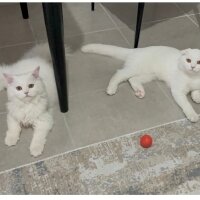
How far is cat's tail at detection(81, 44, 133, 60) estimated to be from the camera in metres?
1.80

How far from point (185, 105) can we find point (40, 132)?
0.73m

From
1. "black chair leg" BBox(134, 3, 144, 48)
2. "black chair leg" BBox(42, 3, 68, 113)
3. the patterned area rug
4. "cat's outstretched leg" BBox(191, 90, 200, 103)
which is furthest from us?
"black chair leg" BBox(134, 3, 144, 48)

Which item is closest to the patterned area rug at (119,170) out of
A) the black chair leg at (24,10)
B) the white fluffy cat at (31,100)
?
the white fluffy cat at (31,100)

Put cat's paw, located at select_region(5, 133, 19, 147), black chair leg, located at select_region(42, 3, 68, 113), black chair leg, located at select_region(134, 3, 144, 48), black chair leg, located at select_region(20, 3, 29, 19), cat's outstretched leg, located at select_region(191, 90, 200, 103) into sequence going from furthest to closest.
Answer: black chair leg, located at select_region(20, 3, 29, 19) < black chair leg, located at select_region(134, 3, 144, 48) < cat's outstretched leg, located at select_region(191, 90, 200, 103) < cat's paw, located at select_region(5, 133, 19, 147) < black chair leg, located at select_region(42, 3, 68, 113)

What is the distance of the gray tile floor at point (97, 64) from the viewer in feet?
4.81

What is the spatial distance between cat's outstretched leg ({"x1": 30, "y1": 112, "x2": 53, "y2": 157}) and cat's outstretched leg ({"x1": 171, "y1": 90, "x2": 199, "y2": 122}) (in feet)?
2.15

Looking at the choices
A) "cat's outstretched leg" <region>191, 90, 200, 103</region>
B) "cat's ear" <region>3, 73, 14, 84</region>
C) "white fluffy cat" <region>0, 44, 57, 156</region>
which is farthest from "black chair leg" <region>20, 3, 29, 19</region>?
"cat's outstretched leg" <region>191, 90, 200, 103</region>

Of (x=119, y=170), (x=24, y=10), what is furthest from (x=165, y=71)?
(x=24, y=10)

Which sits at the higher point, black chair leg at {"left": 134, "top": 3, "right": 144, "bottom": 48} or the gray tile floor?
black chair leg at {"left": 134, "top": 3, "right": 144, "bottom": 48}

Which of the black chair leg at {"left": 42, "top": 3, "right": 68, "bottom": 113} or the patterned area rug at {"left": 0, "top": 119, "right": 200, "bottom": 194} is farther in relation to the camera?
the patterned area rug at {"left": 0, "top": 119, "right": 200, "bottom": 194}

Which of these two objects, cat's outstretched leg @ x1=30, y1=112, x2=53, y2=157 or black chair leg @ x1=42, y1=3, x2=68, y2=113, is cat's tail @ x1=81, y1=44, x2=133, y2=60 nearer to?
black chair leg @ x1=42, y1=3, x2=68, y2=113

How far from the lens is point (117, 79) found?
5.48 feet

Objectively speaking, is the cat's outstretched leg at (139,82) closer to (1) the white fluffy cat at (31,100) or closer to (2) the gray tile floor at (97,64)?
(2) the gray tile floor at (97,64)

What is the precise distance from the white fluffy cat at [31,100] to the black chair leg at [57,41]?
8 centimetres
